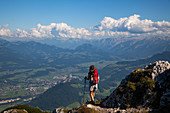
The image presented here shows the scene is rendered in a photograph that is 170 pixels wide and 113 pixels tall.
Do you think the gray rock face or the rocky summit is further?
the gray rock face

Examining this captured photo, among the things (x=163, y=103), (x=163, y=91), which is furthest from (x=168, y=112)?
(x=163, y=91)

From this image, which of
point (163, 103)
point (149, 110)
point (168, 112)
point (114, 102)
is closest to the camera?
point (168, 112)

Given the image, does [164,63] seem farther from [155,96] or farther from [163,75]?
[155,96]

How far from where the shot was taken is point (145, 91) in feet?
70.4

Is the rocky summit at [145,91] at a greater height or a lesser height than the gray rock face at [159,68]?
lesser

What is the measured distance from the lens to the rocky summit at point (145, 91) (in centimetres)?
1957

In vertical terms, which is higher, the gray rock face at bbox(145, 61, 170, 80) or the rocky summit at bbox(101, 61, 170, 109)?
the gray rock face at bbox(145, 61, 170, 80)

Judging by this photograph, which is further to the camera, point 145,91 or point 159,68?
point 159,68

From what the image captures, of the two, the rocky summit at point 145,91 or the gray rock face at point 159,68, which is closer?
the rocky summit at point 145,91

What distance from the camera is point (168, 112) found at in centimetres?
1494

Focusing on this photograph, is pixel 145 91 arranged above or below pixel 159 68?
below

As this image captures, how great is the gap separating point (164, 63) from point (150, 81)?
6.17 meters

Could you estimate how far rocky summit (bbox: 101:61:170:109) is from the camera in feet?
64.2

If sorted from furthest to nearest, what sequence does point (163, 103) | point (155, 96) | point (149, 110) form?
point (155, 96), point (149, 110), point (163, 103)
